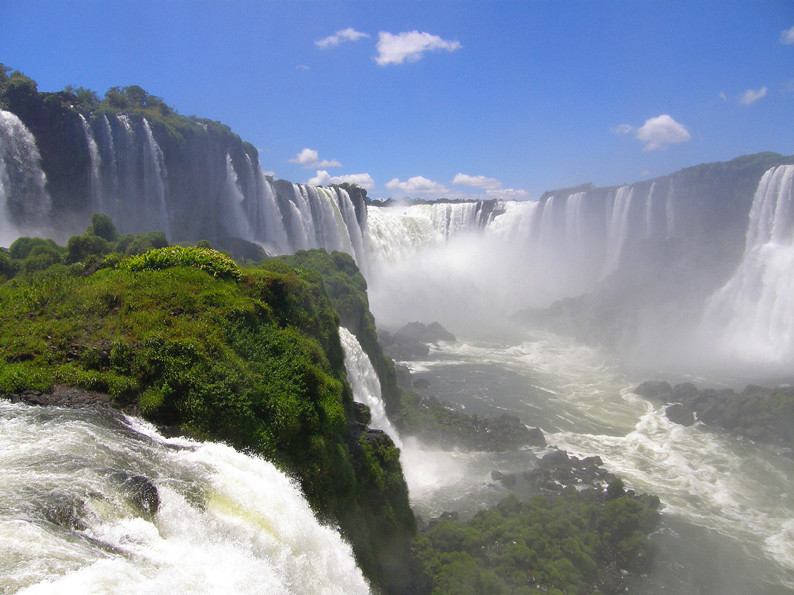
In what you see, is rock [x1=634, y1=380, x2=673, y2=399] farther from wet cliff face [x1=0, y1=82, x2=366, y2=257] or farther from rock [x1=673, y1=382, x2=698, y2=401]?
wet cliff face [x1=0, y1=82, x2=366, y2=257]

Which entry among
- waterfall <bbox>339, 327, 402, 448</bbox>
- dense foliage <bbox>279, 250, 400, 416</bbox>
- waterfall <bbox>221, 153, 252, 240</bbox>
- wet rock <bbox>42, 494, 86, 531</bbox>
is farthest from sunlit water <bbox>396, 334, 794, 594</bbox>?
waterfall <bbox>221, 153, 252, 240</bbox>

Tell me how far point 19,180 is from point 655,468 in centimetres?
3399

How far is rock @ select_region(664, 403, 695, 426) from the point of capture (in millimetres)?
21984

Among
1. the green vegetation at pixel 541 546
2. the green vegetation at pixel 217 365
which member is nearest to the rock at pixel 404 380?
the green vegetation at pixel 541 546

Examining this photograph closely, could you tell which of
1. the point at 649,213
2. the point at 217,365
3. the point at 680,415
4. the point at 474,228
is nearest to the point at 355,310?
the point at 217,365

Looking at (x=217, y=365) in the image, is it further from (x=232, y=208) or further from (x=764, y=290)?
(x=764, y=290)

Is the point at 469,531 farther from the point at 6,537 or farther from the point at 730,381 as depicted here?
the point at 730,381

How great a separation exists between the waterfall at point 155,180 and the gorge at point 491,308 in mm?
133

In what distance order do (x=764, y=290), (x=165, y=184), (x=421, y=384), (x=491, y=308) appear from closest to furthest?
(x=421, y=384) → (x=165, y=184) → (x=764, y=290) → (x=491, y=308)

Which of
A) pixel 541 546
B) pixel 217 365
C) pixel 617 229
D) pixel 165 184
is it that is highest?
pixel 165 184

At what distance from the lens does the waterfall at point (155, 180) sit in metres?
29.8

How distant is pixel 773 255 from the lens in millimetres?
33719

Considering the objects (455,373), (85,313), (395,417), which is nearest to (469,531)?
(395,417)

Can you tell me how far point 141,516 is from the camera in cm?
464
